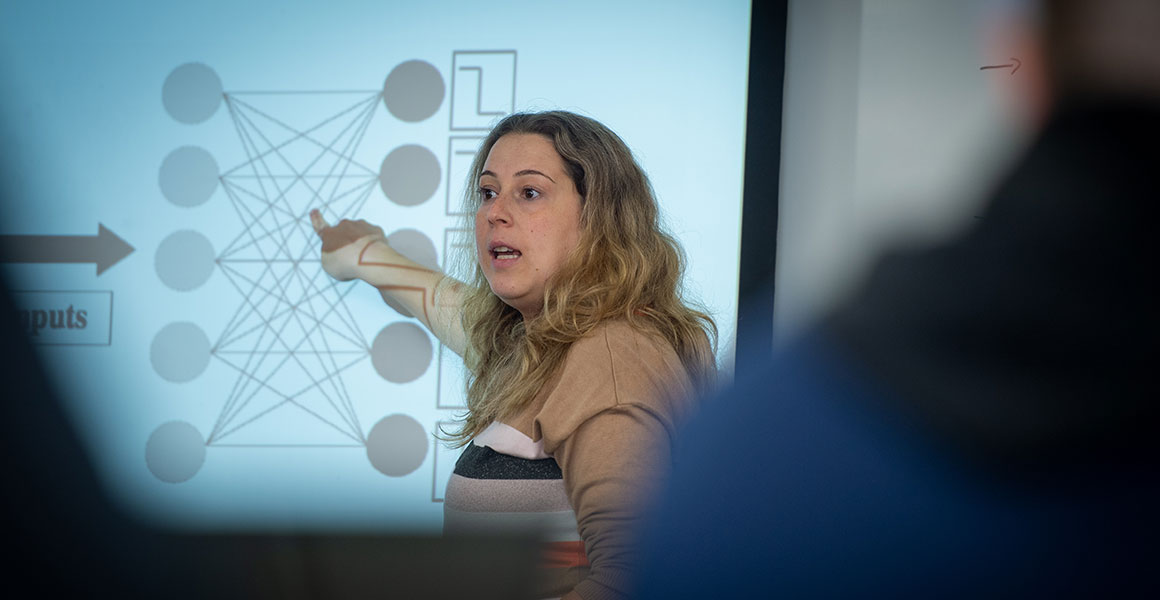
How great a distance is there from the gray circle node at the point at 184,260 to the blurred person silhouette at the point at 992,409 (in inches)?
67.8

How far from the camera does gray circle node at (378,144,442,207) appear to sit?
177cm

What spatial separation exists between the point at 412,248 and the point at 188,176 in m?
0.46

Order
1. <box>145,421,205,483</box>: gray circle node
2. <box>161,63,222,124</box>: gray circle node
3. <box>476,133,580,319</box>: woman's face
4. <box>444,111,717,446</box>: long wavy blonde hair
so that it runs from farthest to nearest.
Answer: <box>161,63,222,124</box>: gray circle node < <box>145,421,205,483</box>: gray circle node < <box>476,133,580,319</box>: woman's face < <box>444,111,717,446</box>: long wavy blonde hair

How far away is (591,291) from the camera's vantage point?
1.23 meters

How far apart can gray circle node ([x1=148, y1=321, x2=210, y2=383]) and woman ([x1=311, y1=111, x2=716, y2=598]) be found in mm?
544

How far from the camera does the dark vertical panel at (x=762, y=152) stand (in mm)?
1712

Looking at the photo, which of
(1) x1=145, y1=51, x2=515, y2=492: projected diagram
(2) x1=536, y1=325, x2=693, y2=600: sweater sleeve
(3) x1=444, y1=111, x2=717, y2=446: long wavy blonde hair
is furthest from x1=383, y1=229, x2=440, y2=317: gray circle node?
(2) x1=536, y1=325, x2=693, y2=600: sweater sleeve

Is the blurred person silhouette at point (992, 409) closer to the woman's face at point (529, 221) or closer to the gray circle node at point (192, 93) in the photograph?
the woman's face at point (529, 221)

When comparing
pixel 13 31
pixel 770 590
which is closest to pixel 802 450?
pixel 770 590

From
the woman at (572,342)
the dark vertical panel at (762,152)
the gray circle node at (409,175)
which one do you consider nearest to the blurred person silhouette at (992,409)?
the woman at (572,342)

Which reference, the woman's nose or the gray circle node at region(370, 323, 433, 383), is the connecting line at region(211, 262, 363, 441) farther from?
the woman's nose

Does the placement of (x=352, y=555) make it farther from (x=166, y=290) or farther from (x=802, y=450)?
(x=166, y=290)

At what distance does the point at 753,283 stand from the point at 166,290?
1.10 metres

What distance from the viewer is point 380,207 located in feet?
5.83
